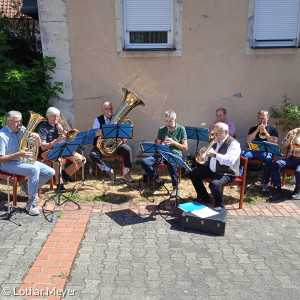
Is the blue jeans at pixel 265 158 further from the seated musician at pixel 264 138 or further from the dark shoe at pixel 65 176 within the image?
the dark shoe at pixel 65 176

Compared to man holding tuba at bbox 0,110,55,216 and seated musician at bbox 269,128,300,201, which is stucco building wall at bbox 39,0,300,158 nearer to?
seated musician at bbox 269,128,300,201

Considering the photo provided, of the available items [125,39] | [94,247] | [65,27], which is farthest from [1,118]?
[94,247]

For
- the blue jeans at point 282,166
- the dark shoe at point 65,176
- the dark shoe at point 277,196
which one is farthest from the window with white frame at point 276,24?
the dark shoe at point 65,176

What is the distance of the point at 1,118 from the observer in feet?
20.5

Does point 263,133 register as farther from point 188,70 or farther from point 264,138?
point 188,70

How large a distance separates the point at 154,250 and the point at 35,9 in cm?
582

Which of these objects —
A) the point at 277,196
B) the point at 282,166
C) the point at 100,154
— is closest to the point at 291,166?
the point at 282,166

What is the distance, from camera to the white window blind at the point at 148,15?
680 centimetres

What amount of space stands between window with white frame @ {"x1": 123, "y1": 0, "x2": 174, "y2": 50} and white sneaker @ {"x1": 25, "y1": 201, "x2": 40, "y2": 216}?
12.6ft

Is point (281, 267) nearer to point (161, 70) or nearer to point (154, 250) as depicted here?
point (154, 250)

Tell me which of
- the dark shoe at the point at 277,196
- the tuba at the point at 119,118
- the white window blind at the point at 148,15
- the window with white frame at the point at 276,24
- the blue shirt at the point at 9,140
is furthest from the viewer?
the window with white frame at the point at 276,24

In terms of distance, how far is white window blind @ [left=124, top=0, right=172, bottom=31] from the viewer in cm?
680

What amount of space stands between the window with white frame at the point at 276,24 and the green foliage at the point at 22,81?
438 centimetres

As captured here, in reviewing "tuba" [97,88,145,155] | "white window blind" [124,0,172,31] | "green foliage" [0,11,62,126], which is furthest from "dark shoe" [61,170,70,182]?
"white window blind" [124,0,172,31]
